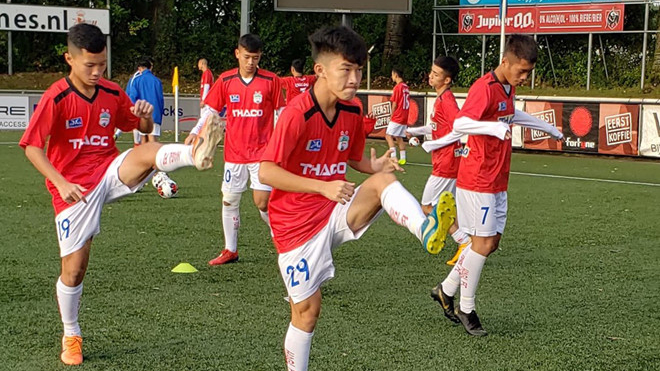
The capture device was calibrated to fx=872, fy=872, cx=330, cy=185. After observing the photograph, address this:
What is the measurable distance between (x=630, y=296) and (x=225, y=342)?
366 centimetres

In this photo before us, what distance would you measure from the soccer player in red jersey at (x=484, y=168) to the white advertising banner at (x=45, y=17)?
87.5ft

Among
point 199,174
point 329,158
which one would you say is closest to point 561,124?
point 199,174

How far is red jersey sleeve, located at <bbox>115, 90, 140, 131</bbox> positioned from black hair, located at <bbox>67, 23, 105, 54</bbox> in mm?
535

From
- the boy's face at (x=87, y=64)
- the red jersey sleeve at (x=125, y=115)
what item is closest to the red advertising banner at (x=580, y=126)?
the red jersey sleeve at (x=125, y=115)

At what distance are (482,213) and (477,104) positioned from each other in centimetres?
80

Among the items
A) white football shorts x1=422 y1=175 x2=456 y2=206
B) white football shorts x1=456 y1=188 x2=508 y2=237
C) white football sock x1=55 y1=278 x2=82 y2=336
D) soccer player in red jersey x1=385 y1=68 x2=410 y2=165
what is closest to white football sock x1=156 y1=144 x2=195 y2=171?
white football sock x1=55 y1=278 x2=82 y2=336

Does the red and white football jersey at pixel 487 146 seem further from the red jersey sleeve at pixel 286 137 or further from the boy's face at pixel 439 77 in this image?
the boy's face at pixel 439 77

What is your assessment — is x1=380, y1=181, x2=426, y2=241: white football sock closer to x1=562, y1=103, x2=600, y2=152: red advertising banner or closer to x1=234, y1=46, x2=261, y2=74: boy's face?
x1=234, y1=46, x2=261, y2=74: boy's face

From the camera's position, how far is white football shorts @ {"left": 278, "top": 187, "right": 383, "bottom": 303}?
4.49 m

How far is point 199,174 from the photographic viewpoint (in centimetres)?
1642

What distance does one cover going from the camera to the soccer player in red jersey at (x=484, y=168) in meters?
6.27

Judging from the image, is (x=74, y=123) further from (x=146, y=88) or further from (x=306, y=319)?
(x=146, y=88)

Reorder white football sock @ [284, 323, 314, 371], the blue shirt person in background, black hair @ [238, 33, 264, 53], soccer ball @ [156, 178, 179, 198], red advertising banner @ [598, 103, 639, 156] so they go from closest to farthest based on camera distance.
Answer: white football sock @ [284, 323, 314, 371] < black hair @ [238, 33, 264, 53] < soccer ball @ [156, 178, 179, 198] < the blue shirt person in background < red advertising banner @ [598, 103, 639, 156]

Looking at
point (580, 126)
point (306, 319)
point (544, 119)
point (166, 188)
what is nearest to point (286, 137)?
point (306, 319)
